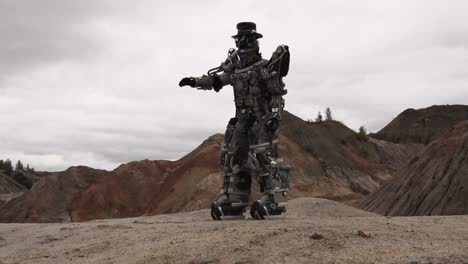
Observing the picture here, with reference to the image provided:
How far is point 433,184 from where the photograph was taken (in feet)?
76.0

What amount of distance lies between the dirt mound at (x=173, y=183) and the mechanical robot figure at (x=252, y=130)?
66.6ft

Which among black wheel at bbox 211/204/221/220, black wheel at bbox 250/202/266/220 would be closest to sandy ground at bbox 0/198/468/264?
black wheel at bbox 250/202/266/220

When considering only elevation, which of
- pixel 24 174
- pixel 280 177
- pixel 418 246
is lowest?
pixel 418 246

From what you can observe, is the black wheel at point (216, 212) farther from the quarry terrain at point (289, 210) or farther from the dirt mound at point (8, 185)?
the dirt mound at point (8, 185)

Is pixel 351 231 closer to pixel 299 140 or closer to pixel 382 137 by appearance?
pixel 299 140

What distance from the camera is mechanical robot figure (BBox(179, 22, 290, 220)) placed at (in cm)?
1202

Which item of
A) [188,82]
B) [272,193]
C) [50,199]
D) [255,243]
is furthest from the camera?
[50,199]

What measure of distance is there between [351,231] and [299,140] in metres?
40.1

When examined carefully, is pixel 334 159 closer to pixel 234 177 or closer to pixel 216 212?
pixel 234 177

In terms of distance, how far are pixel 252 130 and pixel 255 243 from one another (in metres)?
4.31

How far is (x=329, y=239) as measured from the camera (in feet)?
27.5

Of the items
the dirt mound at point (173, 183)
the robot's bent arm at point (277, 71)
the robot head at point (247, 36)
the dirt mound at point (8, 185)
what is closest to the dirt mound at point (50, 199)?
the dirt mound at point (173, 183)

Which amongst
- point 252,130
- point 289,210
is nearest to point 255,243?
point 252,130

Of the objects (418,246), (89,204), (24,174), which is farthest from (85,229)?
(24,174)
